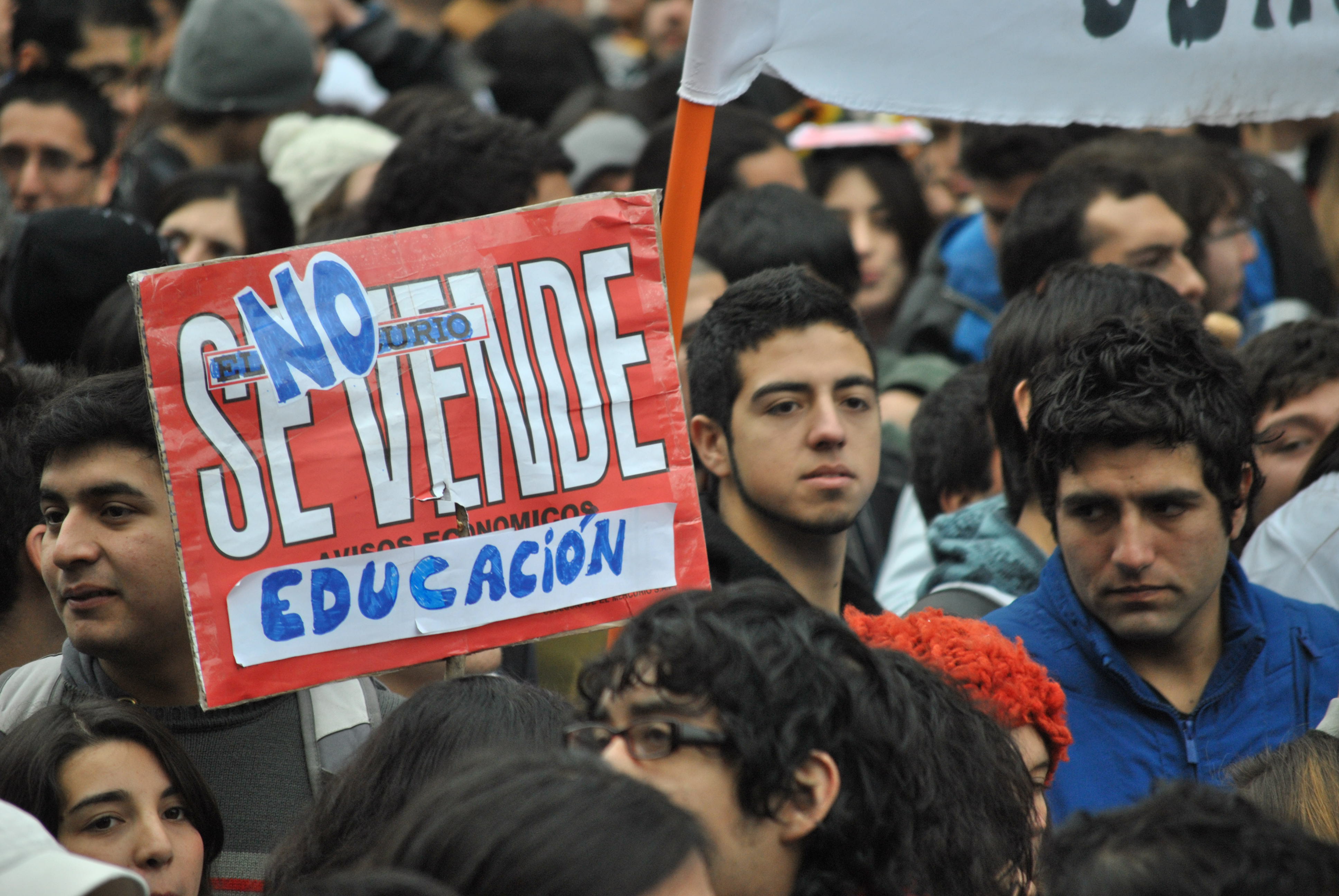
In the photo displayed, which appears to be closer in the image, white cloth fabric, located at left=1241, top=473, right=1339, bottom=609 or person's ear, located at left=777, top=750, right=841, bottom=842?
person's ear, located at left=777, top=750, right=841, bottom=842

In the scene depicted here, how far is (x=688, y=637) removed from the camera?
2289 millimetres

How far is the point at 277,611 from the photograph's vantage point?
2.91 m

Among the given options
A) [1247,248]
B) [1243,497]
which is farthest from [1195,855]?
[1247,248]

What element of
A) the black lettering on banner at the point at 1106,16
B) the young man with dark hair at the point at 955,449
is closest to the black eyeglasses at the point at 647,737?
the black lettering on banner at the point at 1106,16

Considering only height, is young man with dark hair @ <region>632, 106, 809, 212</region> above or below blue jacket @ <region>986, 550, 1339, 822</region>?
above

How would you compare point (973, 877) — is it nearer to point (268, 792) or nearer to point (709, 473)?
point (268, 792)

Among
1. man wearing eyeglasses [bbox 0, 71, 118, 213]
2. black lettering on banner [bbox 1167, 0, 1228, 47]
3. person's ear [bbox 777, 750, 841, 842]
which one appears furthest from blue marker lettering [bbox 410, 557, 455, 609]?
man wearing eyeglasses [bbox 0, 71, 118, 213]

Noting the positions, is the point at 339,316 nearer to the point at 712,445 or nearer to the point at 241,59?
the point at 712,445

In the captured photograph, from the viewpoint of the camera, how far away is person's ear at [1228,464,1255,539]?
340 centimetres

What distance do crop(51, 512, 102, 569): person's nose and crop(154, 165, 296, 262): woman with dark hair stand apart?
9.02 feet

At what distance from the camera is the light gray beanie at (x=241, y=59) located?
6.66 meters

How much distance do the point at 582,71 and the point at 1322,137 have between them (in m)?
3.86

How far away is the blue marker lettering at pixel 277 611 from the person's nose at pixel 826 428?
140cm

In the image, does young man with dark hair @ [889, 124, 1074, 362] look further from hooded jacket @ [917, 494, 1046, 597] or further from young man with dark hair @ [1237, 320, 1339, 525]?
hooded jacket @ [917, 494, 1046, 597]
